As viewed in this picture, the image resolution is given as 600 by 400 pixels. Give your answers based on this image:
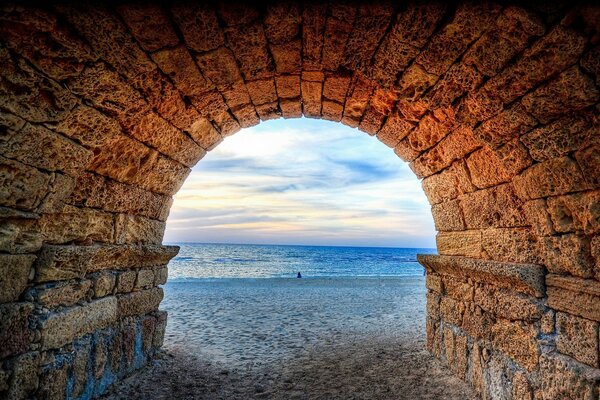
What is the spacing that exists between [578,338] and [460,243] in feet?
5.49

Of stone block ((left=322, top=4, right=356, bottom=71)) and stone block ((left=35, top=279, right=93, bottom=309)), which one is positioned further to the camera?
stone block ((left=35, top=279, right=93, bottom=309))

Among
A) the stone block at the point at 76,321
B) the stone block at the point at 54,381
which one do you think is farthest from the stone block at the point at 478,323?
the stone block at the point at 54,381

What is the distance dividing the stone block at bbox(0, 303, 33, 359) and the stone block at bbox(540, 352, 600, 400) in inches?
146

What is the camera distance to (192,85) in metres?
3.12

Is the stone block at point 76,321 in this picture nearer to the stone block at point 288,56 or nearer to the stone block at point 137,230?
the stone block at point 137,230

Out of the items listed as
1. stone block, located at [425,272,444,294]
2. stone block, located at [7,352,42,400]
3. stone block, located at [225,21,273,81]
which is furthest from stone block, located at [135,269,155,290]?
stone block, located at [425,272,444,294]

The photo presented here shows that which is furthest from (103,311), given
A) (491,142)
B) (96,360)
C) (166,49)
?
(491,142)

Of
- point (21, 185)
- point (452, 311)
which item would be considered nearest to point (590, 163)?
point (452, 311)

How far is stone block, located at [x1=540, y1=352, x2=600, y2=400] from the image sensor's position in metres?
2.37

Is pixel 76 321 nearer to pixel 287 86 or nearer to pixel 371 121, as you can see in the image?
pixel 287 86

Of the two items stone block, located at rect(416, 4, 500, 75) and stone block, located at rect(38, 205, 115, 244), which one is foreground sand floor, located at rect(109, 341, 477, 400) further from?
stone block, located at rect(416, 4, 500, 75)

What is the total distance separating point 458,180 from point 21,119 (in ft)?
12.0

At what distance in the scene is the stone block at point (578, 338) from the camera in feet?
7.97

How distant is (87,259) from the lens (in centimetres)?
330
